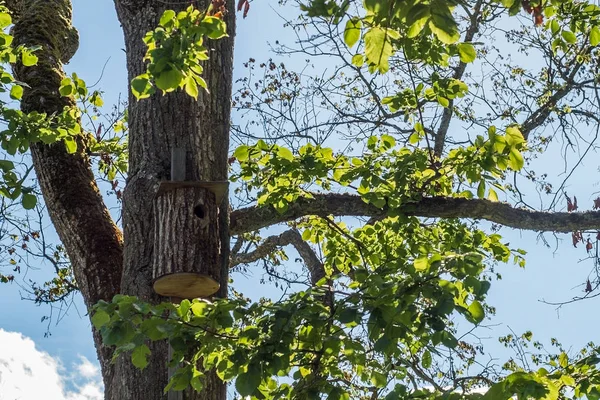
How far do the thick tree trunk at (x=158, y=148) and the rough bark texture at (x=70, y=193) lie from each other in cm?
38

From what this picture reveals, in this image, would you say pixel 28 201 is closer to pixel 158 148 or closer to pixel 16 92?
pixel 16 92

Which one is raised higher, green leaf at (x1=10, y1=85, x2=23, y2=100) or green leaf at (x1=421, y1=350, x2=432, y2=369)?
green leaf at (x1=10, y1=85, x2=23, y2=100)

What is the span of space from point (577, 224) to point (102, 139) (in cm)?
326

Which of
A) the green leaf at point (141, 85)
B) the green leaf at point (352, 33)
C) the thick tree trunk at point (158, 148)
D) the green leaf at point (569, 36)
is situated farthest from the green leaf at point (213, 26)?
the green leaf at point (569, 36)

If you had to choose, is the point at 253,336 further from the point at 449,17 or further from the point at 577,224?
the point at 577,224

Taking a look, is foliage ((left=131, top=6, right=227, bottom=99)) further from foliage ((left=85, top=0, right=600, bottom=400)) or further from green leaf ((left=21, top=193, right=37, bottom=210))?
green leaf ((left=21, top=193, right=37, bottom=210))

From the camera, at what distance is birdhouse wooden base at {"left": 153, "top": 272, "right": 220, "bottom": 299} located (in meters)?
3.36

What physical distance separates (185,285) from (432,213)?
151 centimetres

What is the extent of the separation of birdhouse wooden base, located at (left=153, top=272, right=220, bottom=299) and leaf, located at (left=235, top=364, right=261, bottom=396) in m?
0.80

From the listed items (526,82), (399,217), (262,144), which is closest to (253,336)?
(262,144)

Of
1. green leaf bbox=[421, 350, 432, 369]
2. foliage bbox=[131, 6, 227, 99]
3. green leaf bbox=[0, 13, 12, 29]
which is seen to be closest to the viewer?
foliage bbox=[131, 6, 227, 99]

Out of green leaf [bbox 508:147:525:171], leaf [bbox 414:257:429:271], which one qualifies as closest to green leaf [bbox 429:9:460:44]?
leaf [bbox 414:257:429:271]

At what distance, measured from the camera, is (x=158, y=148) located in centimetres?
371

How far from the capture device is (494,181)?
3766mm
